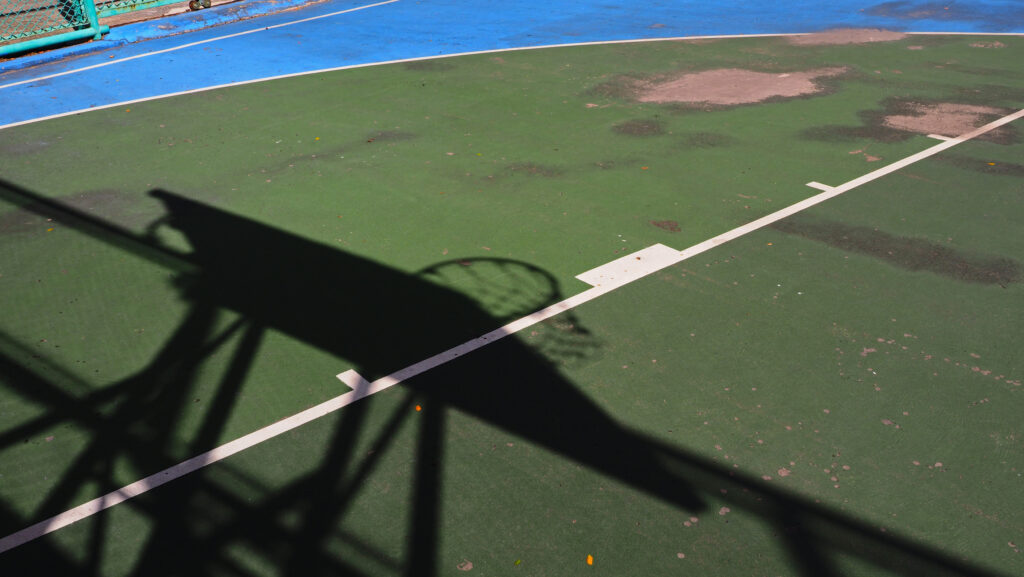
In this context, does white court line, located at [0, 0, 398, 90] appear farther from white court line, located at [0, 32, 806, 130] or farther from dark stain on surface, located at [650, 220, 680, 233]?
dark stain on surface, located at [650, 220, 680, 233]

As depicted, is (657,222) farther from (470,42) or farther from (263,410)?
(470,42)

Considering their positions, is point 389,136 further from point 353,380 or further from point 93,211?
point 353,380

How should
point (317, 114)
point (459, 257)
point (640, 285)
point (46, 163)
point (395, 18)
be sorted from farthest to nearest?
1. point (395, 18)
2. point (317, 114)
3. point (46, 163)
4. point (459, 257)
5. point (640, 285)

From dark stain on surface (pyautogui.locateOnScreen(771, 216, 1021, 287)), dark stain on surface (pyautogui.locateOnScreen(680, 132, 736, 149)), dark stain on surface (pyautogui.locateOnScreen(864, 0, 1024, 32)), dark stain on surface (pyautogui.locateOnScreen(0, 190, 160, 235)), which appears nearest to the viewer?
dark stain on surface (pyautogui.locateOnScreen(771, 216, 1021, 287))

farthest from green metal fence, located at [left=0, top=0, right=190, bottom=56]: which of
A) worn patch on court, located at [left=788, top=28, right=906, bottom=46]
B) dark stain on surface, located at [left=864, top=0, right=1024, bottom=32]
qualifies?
dark stain on surface, located at [left=864, top=0, right=1024, bottom=32]

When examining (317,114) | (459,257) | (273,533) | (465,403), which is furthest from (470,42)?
(273,533)

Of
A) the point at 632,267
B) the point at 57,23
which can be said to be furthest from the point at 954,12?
the point at 57,23

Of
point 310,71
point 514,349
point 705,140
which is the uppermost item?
point 310,71
